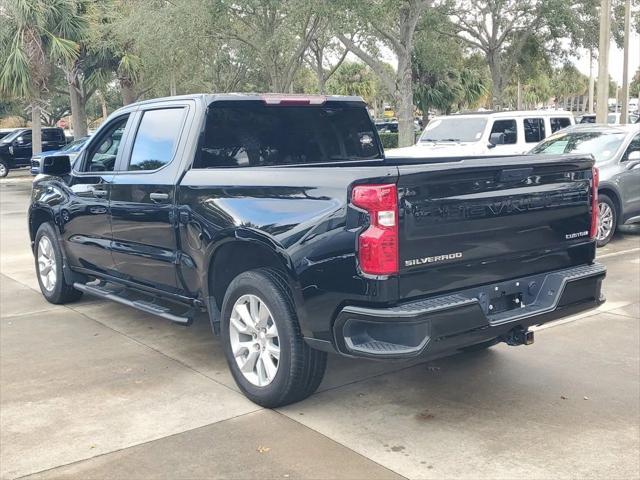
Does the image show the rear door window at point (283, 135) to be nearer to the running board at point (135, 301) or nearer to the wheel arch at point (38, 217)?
the running board at point (135, 301)

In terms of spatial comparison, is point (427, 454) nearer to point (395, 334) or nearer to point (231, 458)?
point (395, 334)

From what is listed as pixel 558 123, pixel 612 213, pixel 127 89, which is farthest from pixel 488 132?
pixel 127 89

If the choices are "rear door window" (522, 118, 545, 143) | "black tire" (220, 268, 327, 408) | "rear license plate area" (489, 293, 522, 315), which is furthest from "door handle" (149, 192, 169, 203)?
"rear door window" (522, 118, 545, 143)

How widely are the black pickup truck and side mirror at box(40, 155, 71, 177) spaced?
57cm

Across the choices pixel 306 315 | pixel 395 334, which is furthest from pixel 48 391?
pixel 395 334

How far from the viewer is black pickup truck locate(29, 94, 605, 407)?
3.75m

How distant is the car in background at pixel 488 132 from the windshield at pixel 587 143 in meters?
3.05

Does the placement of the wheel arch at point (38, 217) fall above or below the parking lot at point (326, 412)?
above

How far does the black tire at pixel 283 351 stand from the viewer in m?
4.22

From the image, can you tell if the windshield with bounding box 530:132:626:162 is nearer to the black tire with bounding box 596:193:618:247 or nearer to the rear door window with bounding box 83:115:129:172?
Result: the black tire with bounding box 596:193:618:247

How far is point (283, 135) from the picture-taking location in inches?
215

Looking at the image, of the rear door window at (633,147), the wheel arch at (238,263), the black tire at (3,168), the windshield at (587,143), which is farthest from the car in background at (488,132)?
the black tire at (3,168)

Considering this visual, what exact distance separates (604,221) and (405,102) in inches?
467

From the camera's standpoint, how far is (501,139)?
15258 millimetres
